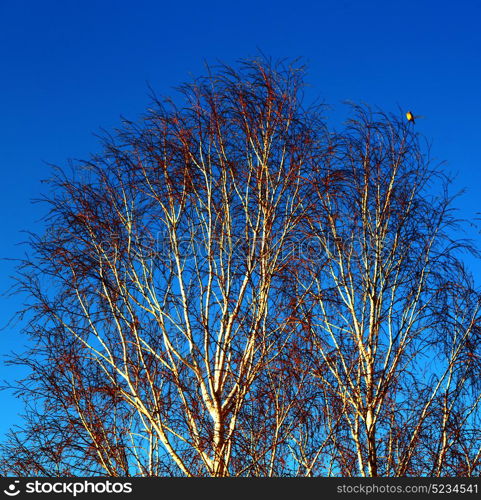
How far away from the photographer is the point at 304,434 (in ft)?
37.7

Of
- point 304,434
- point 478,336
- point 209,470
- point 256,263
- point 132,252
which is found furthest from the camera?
point 304,434

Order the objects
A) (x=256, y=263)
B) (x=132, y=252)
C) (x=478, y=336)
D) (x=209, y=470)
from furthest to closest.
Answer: (x=478, y=336) < (x=132, y=252) < (x=256, y=263) < (x=209, y=470)

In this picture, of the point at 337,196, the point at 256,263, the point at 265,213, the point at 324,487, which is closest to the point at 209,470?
the point at 324,487

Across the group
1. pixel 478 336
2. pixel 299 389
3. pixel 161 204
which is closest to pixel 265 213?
pixel 161 204

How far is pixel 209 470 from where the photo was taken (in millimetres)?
8297

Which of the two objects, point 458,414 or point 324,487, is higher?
point 458,414

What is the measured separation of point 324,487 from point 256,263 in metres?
3.06

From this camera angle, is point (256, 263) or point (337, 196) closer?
point (256, 263)

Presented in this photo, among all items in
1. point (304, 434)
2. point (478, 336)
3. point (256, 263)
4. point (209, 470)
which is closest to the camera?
point (209, 470)

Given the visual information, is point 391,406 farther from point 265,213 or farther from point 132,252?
point 132,252

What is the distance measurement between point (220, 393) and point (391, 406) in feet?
9.99

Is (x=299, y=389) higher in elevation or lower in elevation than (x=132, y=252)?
lower

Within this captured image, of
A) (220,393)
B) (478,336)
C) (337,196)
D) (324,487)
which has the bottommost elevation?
(324,487)

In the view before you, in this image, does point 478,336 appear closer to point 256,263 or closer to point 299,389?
point 299,389
